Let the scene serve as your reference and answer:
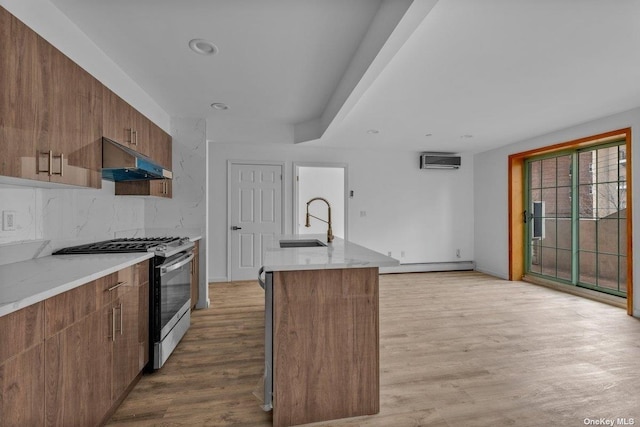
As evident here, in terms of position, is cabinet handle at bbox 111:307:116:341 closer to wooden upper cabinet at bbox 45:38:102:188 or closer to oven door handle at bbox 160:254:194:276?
oven door handle at bbox 160:254:194:276

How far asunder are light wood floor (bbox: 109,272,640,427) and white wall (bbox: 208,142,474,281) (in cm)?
188

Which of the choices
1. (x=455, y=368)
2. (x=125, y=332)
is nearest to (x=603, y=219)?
(x=455, y=368)

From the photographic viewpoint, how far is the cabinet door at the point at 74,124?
160cm

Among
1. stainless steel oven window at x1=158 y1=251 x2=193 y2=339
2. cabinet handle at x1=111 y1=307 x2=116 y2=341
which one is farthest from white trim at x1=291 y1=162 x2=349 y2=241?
cabinet handle at x1=111 y1=307 x2=116 y2=341

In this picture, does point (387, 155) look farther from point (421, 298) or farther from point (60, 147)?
point (60, 147)

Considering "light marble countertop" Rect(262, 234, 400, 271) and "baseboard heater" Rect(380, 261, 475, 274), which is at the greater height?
"light marble countertop" Rect(262, 234, 400, 271)

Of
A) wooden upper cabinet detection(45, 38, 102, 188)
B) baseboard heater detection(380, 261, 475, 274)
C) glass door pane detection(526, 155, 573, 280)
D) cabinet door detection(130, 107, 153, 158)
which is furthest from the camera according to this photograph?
baseboard heater detection(380, 261, 475, 274)

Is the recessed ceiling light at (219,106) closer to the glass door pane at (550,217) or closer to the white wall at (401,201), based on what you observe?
the white wall at (401,201)

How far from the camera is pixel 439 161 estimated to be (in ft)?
→ 18.4

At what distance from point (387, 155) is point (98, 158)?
4.58 metres

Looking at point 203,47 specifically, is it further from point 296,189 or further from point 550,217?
point 550,217

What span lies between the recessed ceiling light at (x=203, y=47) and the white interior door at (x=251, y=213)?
2.66 m

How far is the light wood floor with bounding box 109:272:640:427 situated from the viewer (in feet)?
5.72

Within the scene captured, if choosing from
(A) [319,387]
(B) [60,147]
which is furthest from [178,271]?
(A) [319,387]
